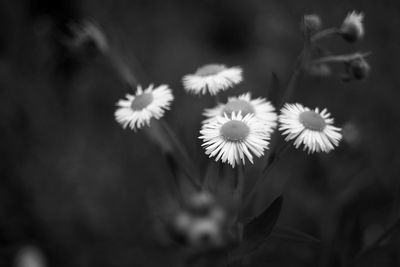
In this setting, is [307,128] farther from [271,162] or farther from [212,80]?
[212,80]

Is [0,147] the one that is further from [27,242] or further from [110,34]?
[110,34]

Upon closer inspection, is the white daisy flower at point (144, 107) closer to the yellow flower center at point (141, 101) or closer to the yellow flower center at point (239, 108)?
the yellow flower center at point (141, 101)

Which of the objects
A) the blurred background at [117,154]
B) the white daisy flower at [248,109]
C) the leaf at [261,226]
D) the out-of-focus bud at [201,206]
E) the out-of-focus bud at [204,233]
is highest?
the blurred background at [117,154]

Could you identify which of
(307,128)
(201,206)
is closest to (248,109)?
(307,128)

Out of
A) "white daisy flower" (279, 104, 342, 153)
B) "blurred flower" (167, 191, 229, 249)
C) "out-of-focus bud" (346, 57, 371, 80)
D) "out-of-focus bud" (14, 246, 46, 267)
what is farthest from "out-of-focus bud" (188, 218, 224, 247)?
"out-of-focus bud" (14, 246, 46, 267)

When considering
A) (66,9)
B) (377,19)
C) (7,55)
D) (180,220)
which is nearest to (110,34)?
(7,55)

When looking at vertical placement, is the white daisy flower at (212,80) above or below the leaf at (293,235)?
above

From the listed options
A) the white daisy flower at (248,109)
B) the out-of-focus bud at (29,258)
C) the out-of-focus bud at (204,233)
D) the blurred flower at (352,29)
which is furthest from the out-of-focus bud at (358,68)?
the out-of-focus bud at (29,258)
